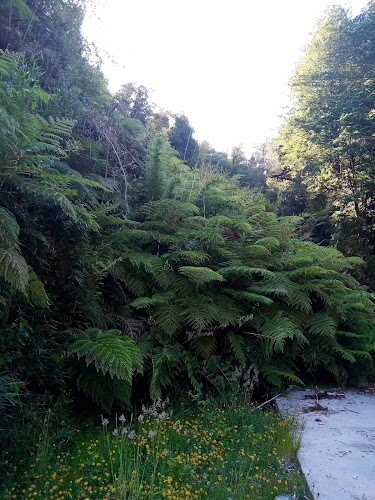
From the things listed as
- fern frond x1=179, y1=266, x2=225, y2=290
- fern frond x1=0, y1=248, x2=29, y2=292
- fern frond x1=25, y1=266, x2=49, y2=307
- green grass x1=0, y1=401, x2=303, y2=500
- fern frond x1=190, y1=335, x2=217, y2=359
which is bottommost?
green grass x1=0, y1=401, x2=303, y2=500

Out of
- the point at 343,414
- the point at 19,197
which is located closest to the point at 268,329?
the point at 343,414

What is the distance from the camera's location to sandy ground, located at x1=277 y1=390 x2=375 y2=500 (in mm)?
2014

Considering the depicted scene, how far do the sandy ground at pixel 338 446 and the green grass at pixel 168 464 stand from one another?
4.5 inches

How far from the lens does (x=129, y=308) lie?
10.9 ft

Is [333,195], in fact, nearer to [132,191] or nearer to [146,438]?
[132,191]

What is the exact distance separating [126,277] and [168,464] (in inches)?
68.3


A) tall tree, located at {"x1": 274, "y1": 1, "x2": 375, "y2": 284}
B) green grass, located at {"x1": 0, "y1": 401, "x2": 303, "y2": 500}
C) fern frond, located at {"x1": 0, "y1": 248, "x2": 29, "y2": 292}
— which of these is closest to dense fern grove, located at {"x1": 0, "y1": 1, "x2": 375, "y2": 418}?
fern frond, located at {"x1": 0, "y1": 248, "x2": 29, "y2": 292}

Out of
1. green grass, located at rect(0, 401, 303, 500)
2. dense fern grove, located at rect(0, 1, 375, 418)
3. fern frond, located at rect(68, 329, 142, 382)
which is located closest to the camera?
green grass, located at rect(0, 401, 303, 500)

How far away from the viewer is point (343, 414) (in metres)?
3.20

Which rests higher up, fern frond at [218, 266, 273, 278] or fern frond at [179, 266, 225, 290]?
fern frond at [218, 266, 273, 278]

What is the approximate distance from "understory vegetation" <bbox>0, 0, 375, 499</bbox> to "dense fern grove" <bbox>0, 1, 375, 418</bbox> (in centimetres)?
2

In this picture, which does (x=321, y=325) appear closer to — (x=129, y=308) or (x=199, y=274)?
(x=199, y=274)

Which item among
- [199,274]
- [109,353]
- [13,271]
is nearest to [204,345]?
[199,274]

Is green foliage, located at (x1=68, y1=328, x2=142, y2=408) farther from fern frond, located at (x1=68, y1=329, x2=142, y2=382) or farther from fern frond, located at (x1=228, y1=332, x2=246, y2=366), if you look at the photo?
fern frond, located at (x1=228, y1=332, x2=246, y2=366)
